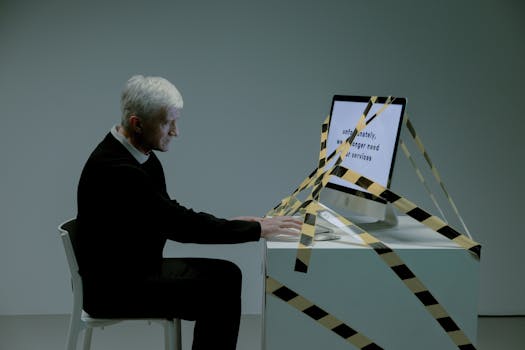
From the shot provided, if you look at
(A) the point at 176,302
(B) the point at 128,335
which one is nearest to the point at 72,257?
(A) the point at 176,302

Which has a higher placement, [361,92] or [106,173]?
[361,92]

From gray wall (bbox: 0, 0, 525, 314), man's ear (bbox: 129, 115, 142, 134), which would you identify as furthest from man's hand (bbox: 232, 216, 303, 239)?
gray wall (bbox: 0, 0, 525, 314)

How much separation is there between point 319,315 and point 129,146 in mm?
794

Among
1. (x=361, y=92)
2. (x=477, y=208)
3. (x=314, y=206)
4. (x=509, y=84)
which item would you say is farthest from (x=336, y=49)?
(x=314, y=206)

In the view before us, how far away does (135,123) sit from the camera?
1995 mm

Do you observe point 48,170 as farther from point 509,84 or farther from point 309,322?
point 509,84

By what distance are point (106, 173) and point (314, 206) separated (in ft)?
2.05

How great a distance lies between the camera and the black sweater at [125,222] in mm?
1853

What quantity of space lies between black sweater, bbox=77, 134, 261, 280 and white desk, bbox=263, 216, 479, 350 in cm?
22

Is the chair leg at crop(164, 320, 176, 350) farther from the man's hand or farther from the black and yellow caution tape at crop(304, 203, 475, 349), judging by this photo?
the black and yellow caution tape at crop(304, 203, 475, 349)

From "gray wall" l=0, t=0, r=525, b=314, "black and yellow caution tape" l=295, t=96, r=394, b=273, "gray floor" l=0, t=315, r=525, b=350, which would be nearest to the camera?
"black and yellow caution tape" l=295, t=96, r=394, b=273

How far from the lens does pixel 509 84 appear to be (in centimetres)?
332

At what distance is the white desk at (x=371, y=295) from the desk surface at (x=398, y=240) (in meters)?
0.01

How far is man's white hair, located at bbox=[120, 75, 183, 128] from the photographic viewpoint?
1975 millimetres
